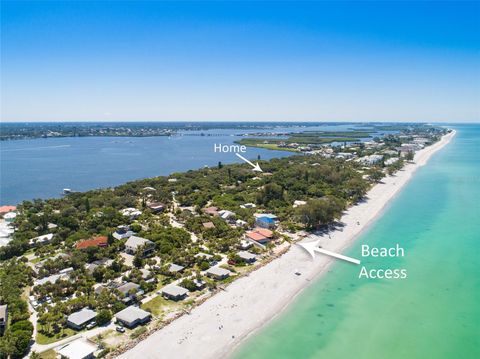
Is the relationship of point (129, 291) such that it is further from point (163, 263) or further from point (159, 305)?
point (163, 263)

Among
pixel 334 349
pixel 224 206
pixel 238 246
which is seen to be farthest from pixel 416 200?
pixel 334 349

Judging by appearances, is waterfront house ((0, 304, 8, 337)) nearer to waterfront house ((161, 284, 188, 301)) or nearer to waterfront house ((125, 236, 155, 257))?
waterfront house ((161, 284, 188, 301))

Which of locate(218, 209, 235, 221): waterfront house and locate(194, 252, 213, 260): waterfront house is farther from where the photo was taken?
locate(218, 209, 235, 221): waterfront house

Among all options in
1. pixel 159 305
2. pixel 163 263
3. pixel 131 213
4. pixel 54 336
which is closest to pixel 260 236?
pixel 163 263

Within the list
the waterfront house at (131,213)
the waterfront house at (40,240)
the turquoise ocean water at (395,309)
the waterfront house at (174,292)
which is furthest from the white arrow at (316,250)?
the waterfront house at (40,240)

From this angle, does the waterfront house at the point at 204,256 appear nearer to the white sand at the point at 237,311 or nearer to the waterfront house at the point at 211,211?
the white sand at the point at 237,311

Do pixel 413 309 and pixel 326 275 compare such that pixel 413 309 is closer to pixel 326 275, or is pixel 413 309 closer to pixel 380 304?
pixel 380 304

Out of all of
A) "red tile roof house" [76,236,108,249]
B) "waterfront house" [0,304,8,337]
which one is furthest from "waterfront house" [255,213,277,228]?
"waterfront house" [0,304,8,337]
